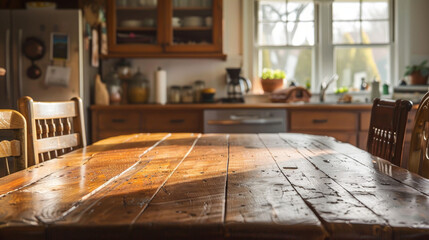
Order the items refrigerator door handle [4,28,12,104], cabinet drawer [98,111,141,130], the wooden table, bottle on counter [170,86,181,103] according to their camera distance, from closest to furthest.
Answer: the wooden table < refrigerator door handle [4,28,12,104] < cabinet drawer [98,111,141,130] < bottle on counter [170,86,181,103]

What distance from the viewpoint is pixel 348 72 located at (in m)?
4.71

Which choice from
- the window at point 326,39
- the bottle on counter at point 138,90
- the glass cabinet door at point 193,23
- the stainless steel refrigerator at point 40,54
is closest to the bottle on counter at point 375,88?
the window at point 326,39

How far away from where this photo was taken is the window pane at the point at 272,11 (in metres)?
4.69

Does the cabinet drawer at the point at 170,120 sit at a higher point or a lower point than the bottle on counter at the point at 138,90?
lower

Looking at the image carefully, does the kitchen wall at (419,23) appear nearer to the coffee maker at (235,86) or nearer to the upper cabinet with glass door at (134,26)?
the coffee maker at (235,86)

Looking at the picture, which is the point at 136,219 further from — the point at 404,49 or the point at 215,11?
the point at 404,49

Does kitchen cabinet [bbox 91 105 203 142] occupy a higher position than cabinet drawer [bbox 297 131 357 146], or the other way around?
kitchen cabinet [bbox 91 105 203 142]

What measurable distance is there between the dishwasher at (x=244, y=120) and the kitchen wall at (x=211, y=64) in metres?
0.67

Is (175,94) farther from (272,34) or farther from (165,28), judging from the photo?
(272,34)

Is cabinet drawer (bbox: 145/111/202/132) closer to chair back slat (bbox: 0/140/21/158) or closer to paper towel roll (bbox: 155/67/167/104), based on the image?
paper towel roll (bbox: 155/67/167/104)

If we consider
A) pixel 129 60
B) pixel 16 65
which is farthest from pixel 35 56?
pixel 129 60

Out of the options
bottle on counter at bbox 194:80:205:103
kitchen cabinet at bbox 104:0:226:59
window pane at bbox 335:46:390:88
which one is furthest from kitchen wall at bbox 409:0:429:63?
bottle on counter at bbox 194:80:205:103

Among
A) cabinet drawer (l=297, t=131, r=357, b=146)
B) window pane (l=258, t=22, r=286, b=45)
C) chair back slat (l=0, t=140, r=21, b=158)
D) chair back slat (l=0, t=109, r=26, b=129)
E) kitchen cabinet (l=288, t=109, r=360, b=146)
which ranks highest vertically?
window pane (l=258, t=22, r=286, b=45)

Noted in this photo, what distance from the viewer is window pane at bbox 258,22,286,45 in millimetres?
4711
